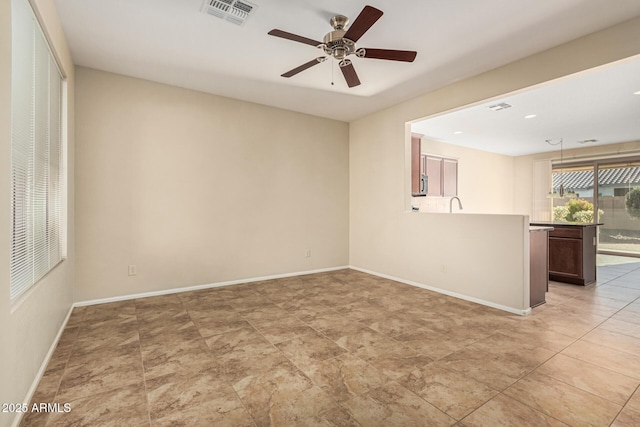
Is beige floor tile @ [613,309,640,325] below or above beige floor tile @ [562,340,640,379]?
above

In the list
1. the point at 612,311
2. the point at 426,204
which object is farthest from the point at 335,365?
the point at 426,204

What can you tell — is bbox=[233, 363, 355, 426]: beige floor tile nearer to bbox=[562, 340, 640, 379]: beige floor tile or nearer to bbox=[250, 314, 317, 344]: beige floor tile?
bbox=[250, 314, 317, 344]: beige floor tile

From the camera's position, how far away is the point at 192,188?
4.25 meters

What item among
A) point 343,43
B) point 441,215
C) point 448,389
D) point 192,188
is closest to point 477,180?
point 441,215

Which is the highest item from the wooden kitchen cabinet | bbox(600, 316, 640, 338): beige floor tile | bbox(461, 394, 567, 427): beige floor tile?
the wooden kitchen cabinet

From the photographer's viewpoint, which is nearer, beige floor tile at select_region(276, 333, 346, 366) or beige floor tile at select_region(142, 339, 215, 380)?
beige floor tile at select_region(142, 339, 215, 380)

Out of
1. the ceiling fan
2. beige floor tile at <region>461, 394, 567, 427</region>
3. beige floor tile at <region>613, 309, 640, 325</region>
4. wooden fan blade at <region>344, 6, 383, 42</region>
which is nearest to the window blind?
A: the ceiling fan

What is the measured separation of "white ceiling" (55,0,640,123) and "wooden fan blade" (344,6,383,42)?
317 millimetres

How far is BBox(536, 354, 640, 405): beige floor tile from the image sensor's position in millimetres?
1938

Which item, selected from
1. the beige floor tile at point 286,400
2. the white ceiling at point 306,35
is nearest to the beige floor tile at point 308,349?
the beige floor tile at point 286,400

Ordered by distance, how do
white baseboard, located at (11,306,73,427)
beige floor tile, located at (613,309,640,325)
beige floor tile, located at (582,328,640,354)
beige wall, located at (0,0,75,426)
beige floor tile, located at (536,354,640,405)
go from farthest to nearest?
beige floor tile, located at (613,309,640,325)
beige floor tile, located at (582,328,640,354)
beige floor tile, located at (536,354,640,405)
white baseboard, located at (11,306,73,427)
beige wall, located at (0,0,75,426)

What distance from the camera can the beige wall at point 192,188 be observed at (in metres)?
3.68

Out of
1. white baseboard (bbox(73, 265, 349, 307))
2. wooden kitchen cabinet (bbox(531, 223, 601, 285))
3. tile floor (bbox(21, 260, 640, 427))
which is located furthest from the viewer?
wooden kitchen cabinet (bbox(531, 223, 601, 285))

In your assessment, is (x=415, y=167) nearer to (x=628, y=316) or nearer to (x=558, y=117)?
(x=558, y=117)
